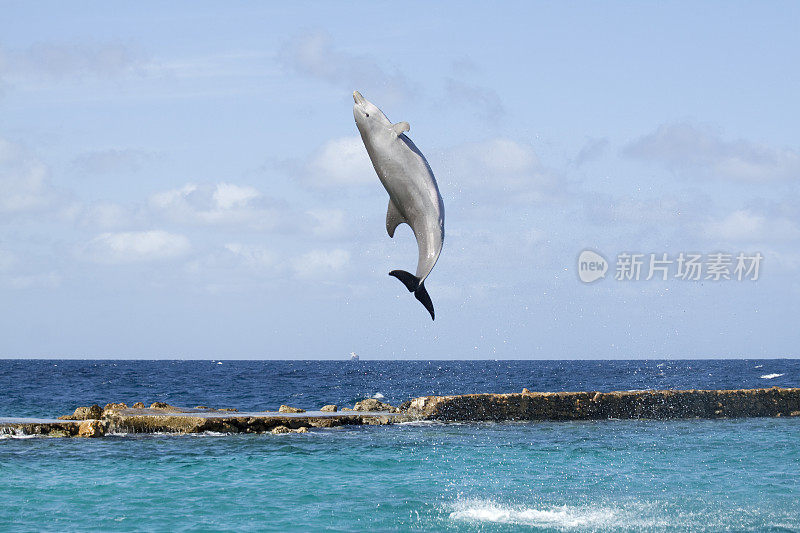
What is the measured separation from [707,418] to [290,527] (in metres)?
22.6

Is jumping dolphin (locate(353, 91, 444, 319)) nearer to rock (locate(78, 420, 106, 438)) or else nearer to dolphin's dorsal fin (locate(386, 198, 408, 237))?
dolphin's dorsal fin (locate(386, 198, 408, 237))

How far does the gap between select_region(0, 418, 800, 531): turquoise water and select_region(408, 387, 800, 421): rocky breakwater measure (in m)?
3.27

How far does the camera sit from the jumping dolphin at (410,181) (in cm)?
983

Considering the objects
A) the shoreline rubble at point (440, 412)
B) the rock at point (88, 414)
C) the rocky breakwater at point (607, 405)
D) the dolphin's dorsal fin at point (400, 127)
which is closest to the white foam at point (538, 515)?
the dolphin's dorsal fin at point (400, 127)

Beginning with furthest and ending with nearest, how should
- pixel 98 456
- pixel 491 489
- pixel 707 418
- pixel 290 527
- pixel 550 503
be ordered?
pixel 707 418 → pixel 98 456 → pixel 491 489 → pixel 550 503 → pixel 290 527

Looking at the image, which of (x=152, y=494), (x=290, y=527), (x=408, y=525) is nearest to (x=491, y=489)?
(x=408, y=525)

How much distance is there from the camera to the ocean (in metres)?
→ 15.0

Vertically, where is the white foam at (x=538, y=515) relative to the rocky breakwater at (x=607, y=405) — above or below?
below

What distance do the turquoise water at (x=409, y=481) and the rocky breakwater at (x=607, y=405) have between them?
3.27 metres

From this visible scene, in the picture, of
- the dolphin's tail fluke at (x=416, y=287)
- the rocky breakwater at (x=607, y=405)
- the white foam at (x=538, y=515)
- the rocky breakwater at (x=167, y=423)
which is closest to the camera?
the dolphin's tail fluke at (x=416, y=287)

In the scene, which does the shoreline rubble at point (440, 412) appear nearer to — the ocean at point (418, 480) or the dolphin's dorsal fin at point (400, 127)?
the ocean at point (418, 480)

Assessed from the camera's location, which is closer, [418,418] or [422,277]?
[422,277]

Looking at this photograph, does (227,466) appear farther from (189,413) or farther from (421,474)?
(189,413)

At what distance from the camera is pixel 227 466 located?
802 inches
